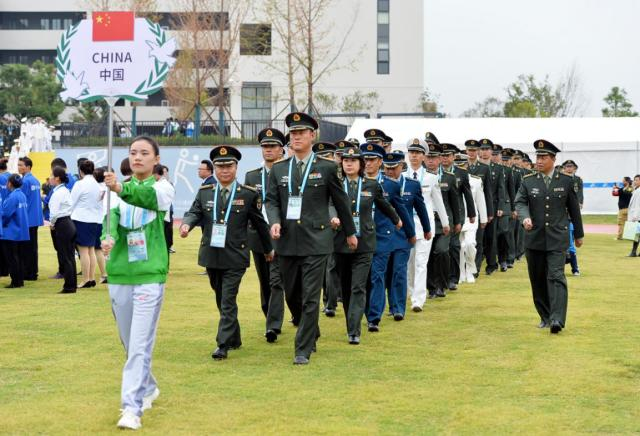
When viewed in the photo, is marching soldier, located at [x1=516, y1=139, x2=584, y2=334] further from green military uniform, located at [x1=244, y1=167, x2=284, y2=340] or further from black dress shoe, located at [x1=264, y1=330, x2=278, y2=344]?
black dress shoe, located at [x1=264, y1=330, x2=278, y2=344]

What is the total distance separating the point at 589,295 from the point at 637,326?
3.42m

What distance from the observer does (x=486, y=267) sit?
19.6 m

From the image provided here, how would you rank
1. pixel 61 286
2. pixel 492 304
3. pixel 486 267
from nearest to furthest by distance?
1. pixel 492 304
2. pixel 61 286
3. pixel 486 267

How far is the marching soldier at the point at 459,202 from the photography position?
1570cm

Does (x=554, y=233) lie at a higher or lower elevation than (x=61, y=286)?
higher

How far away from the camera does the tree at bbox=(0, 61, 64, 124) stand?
72.6m

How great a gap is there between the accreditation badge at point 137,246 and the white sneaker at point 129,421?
3.43 feet

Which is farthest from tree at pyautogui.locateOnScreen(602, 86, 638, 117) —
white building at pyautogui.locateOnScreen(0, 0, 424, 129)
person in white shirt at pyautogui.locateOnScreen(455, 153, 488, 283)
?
person in white shirt at pyautogui.locateOnScreen(455, 153, 488, 283)

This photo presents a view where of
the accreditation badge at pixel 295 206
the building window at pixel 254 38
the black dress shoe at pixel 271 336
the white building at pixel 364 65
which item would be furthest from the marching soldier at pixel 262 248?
the white building at pixel 364 65

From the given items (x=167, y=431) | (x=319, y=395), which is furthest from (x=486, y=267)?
(x=167, y=431)

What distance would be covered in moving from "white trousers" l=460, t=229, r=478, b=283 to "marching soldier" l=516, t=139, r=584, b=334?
4950 millimetres

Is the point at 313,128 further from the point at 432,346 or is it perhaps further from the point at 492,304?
the point at 492,304

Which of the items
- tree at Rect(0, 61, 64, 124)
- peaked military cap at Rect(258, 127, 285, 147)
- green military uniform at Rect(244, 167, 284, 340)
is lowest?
green military uniform at Rect(244, 167, 284, 340)

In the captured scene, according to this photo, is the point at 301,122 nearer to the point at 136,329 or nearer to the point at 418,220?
the point at 136,329
